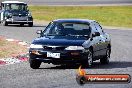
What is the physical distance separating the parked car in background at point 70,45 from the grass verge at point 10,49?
10.6 feet

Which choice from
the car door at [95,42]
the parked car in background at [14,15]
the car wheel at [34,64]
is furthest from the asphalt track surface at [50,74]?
the parked car in background at [14,15]

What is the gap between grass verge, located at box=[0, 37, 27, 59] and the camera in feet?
67.5

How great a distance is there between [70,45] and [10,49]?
23.3 ft

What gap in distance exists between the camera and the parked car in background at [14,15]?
42219 millimetres

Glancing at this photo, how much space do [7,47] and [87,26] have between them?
6676 mm

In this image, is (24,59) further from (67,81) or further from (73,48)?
(67,81)

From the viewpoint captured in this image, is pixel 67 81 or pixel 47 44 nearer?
pixel 67 81

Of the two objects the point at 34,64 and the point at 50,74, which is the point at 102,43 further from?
the point at 50,74

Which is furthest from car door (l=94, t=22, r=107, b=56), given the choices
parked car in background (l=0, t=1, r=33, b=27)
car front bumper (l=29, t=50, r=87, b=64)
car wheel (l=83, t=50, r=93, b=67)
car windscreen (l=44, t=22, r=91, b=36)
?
parked car in background (l=0, t=1, r=33, b=27)

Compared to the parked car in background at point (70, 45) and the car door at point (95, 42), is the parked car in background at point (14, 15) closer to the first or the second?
the parked car in background at point (70, 45)

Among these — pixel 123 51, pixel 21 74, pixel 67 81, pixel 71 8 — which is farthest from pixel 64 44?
pixel 71 8

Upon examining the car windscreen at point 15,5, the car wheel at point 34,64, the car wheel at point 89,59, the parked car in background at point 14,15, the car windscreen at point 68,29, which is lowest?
the parked car in background at point 14,15

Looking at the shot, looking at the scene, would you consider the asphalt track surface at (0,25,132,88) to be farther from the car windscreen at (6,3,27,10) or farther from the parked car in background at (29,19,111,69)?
the car windscreen at (6,3,27,10)

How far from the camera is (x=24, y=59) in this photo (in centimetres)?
1898
